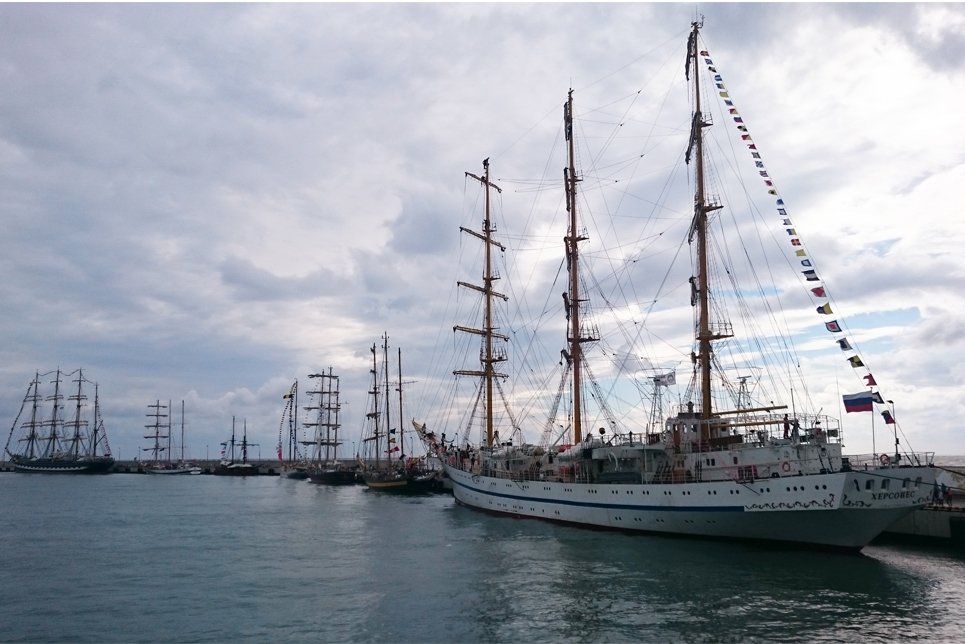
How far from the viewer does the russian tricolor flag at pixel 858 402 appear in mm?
29547

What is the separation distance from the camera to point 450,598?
24719mm

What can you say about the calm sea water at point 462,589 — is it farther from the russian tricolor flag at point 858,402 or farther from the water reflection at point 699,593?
the russian tricolor flag at point 858,402

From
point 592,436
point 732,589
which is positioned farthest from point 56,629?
point 592,436

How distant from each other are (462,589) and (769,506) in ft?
52.4

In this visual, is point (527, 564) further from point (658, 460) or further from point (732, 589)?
point (658, 460)

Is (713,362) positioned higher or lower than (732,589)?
higher

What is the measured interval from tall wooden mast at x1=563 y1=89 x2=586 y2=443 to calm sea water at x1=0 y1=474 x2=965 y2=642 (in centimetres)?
1221

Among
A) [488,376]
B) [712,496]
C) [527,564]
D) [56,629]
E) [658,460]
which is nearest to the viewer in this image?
[56,629]

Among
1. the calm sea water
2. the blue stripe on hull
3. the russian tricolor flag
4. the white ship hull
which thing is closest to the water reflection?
the calm sea water

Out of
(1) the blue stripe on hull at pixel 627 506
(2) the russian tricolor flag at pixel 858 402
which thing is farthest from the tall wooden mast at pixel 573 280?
(2) the russian tricolor flag at pixel 858 402

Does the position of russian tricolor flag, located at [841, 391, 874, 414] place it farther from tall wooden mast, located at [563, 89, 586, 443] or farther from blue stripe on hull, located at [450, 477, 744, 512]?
tall wooden mast, located at [563, 89, 586, 443]

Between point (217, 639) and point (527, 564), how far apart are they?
14.9 m

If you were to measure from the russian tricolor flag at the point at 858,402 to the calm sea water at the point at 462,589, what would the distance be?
691 cm

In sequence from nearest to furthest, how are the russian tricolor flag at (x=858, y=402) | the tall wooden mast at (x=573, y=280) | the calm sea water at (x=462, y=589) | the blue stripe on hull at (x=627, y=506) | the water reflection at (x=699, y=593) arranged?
the water reflection at (x=699, y=593) → the calm sea water at (x=462, y=589) → the russian tricolor flag at (x=858, y=402) → the blue stripe on hull at (x=627, y=506) → the tall wooden mast at (x=573, y=280)
